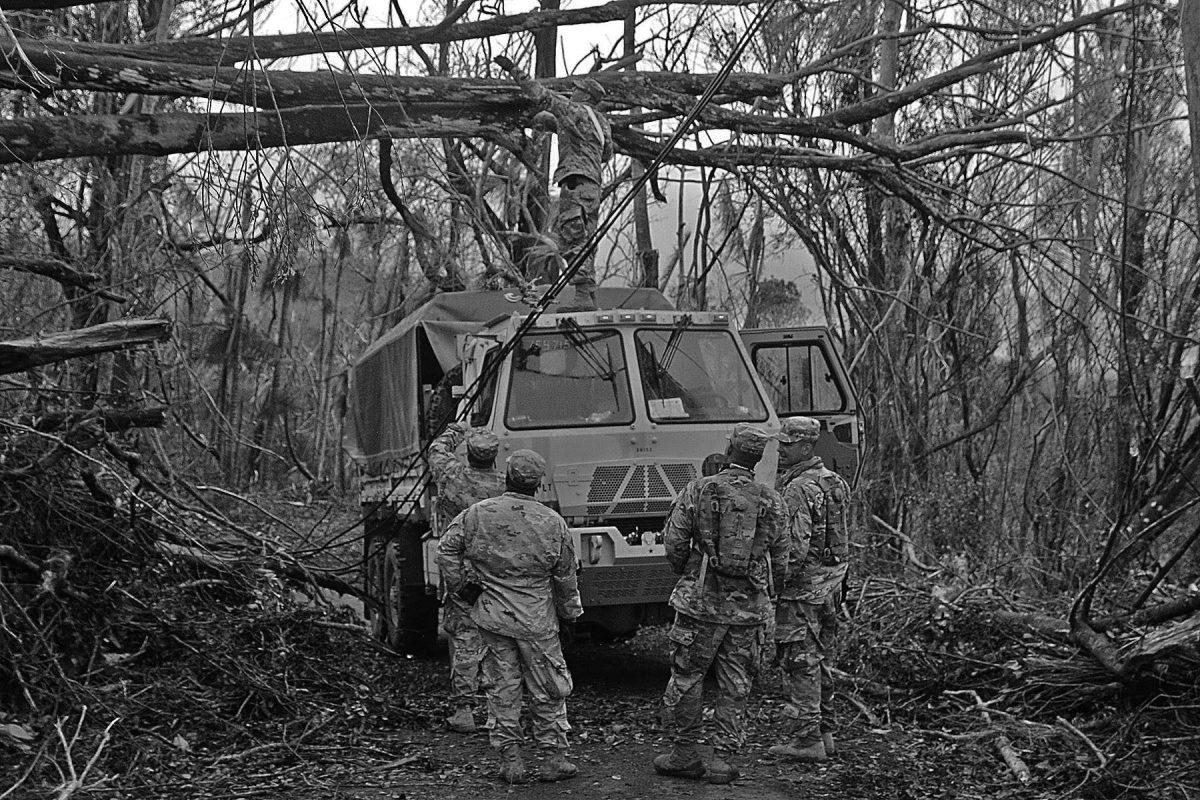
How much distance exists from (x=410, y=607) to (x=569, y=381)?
2.78 metres

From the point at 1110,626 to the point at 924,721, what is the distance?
122cm

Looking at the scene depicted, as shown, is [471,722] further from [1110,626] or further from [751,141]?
[751,141]

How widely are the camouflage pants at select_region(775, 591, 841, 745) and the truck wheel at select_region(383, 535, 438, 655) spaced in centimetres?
404

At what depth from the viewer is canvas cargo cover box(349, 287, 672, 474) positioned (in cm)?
1039

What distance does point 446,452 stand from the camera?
27.9ft

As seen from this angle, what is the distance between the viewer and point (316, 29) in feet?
16.6

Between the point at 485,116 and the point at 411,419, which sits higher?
the point at 485,116

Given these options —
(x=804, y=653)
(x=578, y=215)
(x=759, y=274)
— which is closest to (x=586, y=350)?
(x=578, y=215)

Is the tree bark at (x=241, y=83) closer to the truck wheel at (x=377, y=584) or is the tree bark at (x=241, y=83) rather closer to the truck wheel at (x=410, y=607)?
the truck wheel at (x=410, y=607)

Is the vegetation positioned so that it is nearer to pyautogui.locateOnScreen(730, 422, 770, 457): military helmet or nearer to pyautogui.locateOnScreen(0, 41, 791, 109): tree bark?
pyautogui.locateOnScreen(0, 41, 791, 109): tree bark

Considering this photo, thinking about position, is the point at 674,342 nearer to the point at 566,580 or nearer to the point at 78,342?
the point at 566,580

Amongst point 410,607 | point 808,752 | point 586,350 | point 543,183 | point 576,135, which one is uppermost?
point 543,183

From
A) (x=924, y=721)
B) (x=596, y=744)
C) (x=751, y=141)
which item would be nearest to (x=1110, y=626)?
(x=924, y=721)

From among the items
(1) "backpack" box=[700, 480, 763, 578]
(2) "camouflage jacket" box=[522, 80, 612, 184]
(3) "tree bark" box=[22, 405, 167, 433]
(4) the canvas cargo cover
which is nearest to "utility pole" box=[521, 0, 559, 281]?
(4) the canvas cargo cover
